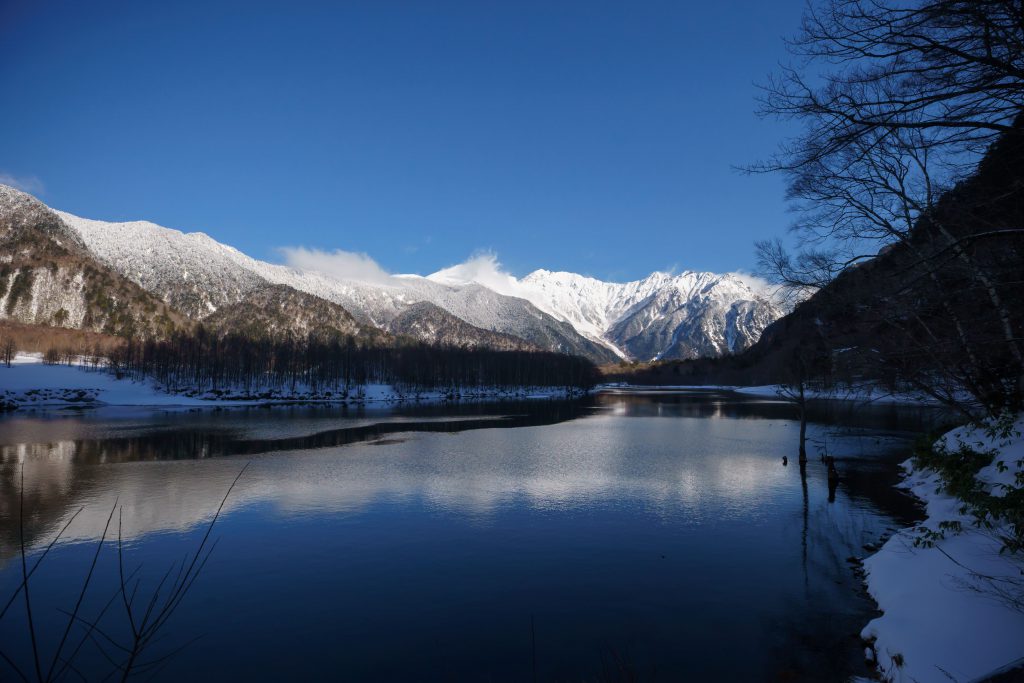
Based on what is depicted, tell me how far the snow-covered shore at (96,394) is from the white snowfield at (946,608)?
105 metres

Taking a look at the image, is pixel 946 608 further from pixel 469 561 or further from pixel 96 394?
pixel 96 394

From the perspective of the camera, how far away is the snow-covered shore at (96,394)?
9128cm

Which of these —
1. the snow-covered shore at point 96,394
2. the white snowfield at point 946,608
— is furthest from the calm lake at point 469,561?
the snow-covered shore at point 96,394

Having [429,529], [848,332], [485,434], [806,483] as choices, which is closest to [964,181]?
[848,332]

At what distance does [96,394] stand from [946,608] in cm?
12121

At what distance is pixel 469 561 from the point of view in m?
17.0

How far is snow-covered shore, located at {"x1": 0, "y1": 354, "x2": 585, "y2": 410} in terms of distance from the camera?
91.3 meters

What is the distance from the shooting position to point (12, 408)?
264 ft

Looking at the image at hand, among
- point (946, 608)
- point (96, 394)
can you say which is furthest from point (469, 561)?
point (96, 394)

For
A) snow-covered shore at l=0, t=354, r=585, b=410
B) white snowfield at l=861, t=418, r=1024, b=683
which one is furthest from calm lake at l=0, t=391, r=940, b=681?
snow-covered shore at l=0, t=354, r=585, b=410

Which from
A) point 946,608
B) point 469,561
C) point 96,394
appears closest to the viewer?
point 946,608

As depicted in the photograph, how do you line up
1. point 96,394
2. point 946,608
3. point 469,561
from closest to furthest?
1. point 946,608
2. point 469,561
3. point 96,394

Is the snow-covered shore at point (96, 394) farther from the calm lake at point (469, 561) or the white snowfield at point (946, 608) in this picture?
the white snowfield at point (946, 608)

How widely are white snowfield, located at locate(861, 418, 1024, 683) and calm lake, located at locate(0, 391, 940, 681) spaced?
0.78m
